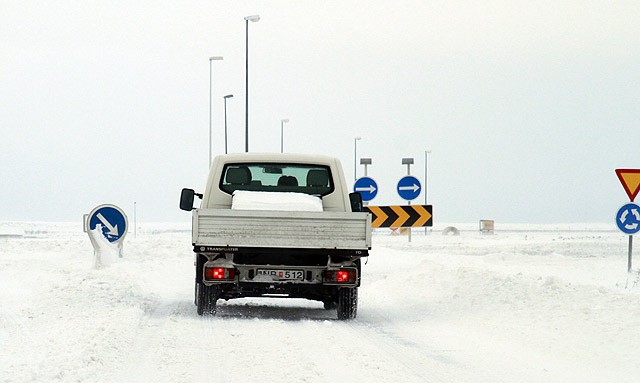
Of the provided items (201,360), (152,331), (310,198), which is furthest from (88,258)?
(201,360)

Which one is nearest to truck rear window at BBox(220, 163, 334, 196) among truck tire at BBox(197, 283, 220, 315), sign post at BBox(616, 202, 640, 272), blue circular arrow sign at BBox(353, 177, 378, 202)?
truck tire at BBox(197, 283, 220, 315)

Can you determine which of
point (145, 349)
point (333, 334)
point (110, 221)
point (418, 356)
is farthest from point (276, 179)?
point (110, 221)

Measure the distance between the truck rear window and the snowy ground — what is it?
1.72m

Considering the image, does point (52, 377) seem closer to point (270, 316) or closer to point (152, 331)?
point (152, 331)

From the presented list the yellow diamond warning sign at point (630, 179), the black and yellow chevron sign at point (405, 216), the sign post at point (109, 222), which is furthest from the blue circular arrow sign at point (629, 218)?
the sign post at point (109, 222)

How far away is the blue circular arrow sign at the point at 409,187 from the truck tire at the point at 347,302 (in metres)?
9.57

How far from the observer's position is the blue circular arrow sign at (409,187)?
794 inches

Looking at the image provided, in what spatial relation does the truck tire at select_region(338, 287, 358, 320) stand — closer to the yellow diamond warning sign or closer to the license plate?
the license plate

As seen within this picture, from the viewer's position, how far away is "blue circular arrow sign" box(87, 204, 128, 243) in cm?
1662

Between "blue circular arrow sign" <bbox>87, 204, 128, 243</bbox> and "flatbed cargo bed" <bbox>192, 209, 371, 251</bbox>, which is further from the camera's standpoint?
"blue circular arrow sign" <bbox>87, 204, 128, 243</bbox>

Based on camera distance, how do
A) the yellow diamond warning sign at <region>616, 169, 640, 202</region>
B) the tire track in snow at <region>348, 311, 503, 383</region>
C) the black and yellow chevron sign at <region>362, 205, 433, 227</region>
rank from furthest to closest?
1. the black and yellow chevron sign at <region>362, 205, 433, 227</region>
2. the yellow diamond warning sign at <region>616, 169, 640, 202</region>
3. the tire track in snow at <region>348, 311, 503, 383</region>

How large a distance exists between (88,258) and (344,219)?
1699cm

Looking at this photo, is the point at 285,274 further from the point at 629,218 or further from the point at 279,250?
the point at 629,218

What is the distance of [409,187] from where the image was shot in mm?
20281
